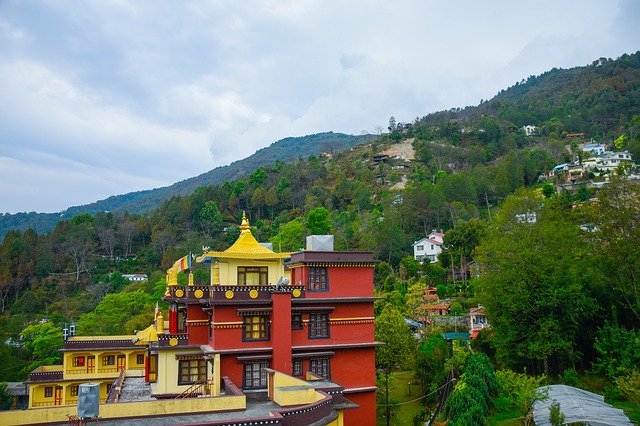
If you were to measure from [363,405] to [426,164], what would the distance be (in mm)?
86527

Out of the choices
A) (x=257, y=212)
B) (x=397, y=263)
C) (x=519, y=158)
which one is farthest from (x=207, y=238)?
(x=519, y=158)

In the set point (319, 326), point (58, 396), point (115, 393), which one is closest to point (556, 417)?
point (319, 326)

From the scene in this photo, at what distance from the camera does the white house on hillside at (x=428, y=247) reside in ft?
213

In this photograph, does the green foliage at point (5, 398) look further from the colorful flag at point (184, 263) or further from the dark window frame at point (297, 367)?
the dark window frame at point (297, 367)

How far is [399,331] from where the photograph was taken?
98.5 feet

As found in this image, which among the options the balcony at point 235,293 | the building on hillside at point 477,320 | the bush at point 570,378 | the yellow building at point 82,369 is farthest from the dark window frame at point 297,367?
the building on hillside at point 477,320

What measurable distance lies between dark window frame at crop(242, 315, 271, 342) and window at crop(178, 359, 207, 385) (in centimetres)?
259

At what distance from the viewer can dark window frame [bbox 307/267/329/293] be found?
77.1 ft

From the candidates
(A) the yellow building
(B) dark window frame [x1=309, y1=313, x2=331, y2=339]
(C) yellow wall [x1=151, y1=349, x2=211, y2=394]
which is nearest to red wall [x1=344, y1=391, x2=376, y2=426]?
(B) dark window frame [x1=309, y1=313, x2=331, y2=339]

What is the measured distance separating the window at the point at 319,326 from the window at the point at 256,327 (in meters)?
2.20

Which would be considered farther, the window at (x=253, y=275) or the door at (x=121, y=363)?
the door at (x=121, y=363)

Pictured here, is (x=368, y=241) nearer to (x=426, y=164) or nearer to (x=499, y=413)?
(x=499, y=413)

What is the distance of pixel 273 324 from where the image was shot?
21734mm

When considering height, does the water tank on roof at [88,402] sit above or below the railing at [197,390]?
above
